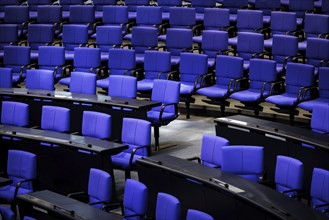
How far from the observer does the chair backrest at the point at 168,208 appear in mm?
4973

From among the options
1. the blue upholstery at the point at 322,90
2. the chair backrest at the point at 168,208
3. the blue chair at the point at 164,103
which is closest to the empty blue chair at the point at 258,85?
the blue upholstery at the point at 322,90

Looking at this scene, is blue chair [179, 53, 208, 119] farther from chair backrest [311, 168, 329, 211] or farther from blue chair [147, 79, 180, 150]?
chair backrest [311, 168, 329, 211]

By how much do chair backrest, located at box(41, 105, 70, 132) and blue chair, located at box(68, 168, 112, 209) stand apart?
1.69 m

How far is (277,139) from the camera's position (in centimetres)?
677

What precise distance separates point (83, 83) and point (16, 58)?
1711 mm

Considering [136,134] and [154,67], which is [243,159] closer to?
[136,134]

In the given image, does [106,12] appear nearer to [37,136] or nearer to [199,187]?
[37,136]

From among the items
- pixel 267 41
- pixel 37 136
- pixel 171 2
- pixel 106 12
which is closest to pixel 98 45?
pixel 106 12

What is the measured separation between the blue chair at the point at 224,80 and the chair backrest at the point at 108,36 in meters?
1.78

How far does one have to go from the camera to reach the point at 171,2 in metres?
11.1

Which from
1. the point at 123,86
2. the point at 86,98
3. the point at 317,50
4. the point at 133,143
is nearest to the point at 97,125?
the point at 133,143

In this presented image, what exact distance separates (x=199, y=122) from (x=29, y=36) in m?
3.13

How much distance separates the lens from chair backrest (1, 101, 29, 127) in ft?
25.7

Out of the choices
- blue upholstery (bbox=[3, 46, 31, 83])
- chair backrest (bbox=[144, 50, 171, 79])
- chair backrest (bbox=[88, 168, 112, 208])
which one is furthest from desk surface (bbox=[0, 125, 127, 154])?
blue upholstery (bbox=[3, 46, 31, 83])
